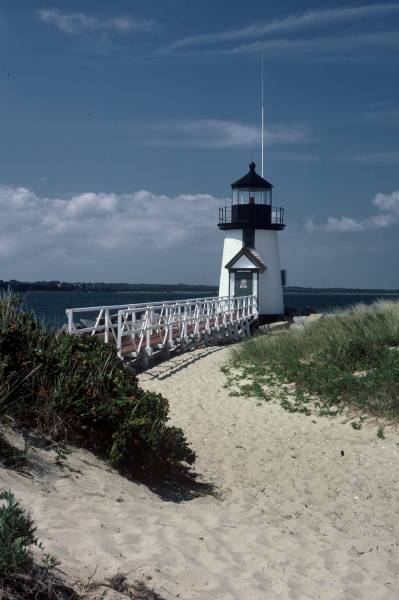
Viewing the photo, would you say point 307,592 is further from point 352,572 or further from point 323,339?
point 323,339

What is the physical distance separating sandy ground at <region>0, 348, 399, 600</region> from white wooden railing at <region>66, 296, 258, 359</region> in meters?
4.09

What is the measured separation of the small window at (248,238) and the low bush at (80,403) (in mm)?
21303

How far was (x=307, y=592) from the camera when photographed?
4.59 m

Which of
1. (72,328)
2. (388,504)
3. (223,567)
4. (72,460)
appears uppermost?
(72,328)

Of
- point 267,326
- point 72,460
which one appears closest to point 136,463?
point 72,460

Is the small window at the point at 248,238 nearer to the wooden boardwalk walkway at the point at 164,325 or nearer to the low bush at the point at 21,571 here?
the wooden boardwalk walkway at the point at 164,325

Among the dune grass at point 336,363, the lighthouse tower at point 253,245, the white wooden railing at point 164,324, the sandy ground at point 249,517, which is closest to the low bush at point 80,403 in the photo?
the sandy ground at point 249,517

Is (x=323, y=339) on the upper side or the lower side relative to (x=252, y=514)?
upper

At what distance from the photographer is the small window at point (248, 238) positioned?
92.7 ft

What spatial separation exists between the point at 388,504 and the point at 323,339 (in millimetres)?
7545

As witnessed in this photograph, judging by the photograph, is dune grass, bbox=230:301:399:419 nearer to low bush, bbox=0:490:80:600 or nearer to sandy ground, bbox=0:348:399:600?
sandy ground, bbox=0:348:399:600

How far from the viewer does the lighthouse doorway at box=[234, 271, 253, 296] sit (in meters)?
28.3

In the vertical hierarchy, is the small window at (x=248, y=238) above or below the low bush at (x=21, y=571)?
above

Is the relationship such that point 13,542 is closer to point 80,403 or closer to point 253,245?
point 80,403
